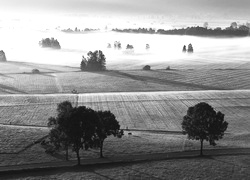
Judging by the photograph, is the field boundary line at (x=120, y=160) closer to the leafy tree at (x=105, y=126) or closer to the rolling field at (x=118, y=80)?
the leafy tree at (x=105, y=126)

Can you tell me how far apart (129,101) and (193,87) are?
114 ft

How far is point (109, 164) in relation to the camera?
57.9m

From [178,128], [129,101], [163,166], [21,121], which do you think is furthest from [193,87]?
[163,166]

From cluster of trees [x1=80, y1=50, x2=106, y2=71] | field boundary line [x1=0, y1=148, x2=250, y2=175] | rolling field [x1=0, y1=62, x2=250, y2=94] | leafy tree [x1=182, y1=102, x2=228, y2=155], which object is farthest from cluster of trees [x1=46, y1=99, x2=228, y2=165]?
cluster of trees [x1=80, y1=50, x2=106, y2=71]

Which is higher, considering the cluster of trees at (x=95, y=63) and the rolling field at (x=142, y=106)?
the cluster of trees at (x=95, y=63)

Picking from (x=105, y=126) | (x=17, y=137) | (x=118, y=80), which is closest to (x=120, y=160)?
(x=105, y=126)

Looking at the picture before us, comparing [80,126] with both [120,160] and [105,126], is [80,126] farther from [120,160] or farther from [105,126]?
[120,160]

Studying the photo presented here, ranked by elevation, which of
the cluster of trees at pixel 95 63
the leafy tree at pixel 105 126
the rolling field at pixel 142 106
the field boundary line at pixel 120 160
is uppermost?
the cluster of trees at pixel 95 63

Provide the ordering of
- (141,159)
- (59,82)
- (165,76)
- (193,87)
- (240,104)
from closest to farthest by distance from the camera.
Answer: (141,159) → (240,104) → (193,87) → (59,82) → (165,76)

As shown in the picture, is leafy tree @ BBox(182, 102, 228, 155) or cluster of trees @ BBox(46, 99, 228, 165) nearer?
cluster of trees @ BBox(46, 99, 228, 165)

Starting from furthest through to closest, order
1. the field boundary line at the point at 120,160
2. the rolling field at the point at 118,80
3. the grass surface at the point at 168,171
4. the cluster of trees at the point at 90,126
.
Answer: the rolling field at the point at 118,80 → the cluster of trees at the point at 90,126 → the field boundary line at the point at 120,160 → the grass surface at the point at 168,171

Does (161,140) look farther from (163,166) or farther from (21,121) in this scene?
(21,121)

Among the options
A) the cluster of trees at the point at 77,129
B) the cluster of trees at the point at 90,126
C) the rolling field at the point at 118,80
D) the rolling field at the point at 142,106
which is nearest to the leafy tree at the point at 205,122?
the cluster of trees at the point at 90,126

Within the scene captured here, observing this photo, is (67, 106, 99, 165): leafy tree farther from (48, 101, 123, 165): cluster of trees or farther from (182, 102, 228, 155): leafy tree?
(182, 102, 228, 155): leafy tree
